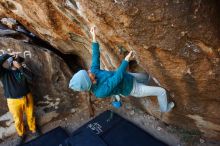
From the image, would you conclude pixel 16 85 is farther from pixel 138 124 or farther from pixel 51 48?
pixel 138 124

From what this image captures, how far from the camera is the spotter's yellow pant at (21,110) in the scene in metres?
6.14

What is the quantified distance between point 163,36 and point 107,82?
1.04 meters

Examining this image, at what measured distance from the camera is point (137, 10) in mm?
3371

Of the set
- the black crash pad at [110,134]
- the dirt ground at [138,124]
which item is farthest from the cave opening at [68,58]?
the black crash pad at [110,134]

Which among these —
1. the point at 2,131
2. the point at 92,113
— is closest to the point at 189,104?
the point at 92,113

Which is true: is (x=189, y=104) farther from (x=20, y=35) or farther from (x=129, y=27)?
(x=20, y=35)

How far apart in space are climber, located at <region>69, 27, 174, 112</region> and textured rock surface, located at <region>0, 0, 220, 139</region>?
30cm

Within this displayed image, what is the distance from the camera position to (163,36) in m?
3.62

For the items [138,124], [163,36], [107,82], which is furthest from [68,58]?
[163,36]

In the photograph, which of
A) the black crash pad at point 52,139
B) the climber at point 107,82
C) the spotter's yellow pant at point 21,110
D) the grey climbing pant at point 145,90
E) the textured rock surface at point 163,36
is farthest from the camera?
the black crash pad at point 52,139

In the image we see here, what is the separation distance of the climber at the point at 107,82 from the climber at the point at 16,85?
99.5 inches

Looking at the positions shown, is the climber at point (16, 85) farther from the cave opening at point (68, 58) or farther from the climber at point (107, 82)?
the climber at point (107, 82)

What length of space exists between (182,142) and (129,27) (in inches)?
136

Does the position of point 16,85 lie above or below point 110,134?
above
